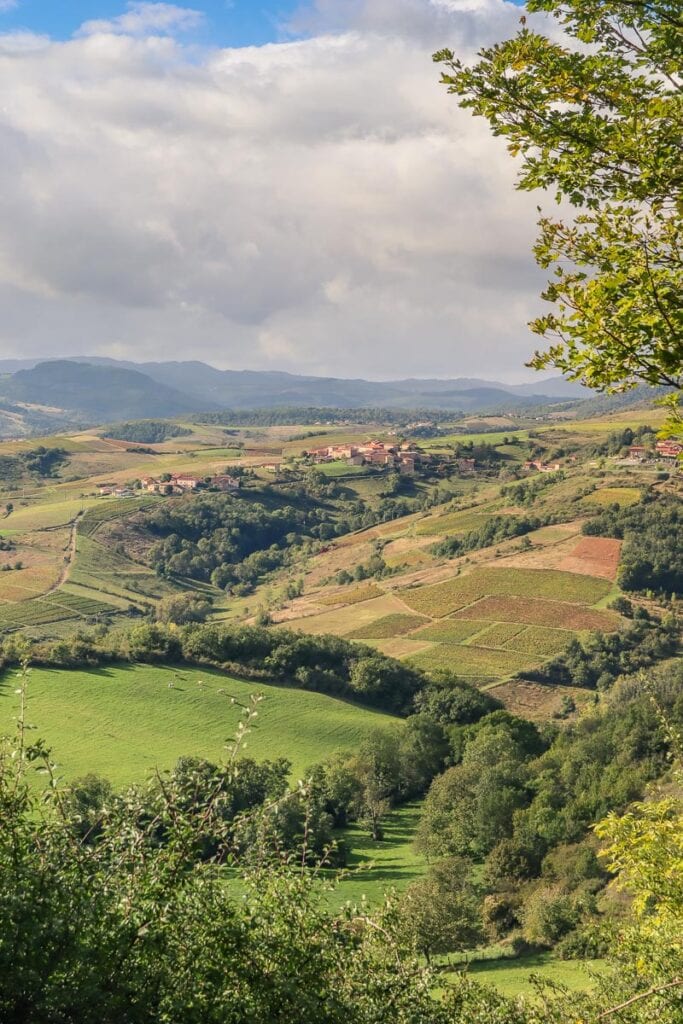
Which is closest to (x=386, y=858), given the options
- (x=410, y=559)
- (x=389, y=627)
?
(x=389, y=627)

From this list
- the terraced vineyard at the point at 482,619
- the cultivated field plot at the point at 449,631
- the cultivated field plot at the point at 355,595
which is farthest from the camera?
the cultivated field plot at the point at 355,595

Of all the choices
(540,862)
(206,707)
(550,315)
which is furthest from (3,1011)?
(206,707)

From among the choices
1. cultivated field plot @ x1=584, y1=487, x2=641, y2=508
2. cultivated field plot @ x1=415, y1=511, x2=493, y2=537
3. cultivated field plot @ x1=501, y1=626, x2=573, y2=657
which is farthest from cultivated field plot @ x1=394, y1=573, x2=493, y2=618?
cultivated field plot @ x1=584, y1=487, x2=641, y2=508

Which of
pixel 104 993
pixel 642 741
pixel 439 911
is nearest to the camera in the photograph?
pixel 104 993

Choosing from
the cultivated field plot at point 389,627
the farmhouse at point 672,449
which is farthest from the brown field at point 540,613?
the farmhouse at point 672,449

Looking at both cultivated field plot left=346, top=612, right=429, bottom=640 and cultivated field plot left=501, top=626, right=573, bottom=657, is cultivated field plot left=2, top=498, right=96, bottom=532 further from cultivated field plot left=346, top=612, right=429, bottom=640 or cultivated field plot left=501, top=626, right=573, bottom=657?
cultivated field plot left=501, top=626, right=573, bottom=657

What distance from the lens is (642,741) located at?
5859 cm

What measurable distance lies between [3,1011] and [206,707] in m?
69.2

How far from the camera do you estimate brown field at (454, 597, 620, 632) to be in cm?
11194

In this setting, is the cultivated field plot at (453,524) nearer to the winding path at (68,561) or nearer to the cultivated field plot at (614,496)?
the cultivated field plot at (614,496)

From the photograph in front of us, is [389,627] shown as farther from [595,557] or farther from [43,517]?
[43,517]

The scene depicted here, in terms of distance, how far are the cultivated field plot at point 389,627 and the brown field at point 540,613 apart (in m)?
6.48

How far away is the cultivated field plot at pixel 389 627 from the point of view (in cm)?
11475

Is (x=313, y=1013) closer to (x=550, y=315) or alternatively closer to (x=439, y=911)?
(x=550, y=315)
